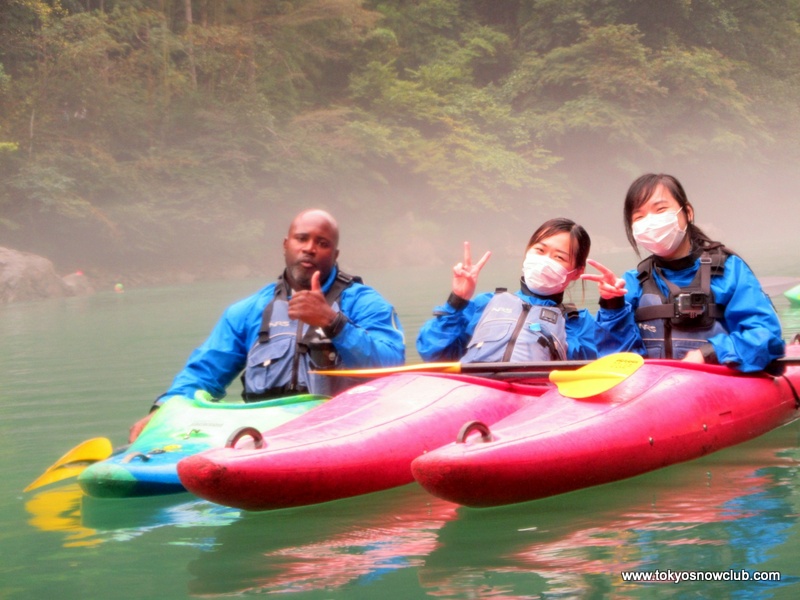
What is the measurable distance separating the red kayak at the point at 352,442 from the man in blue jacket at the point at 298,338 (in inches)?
10.5

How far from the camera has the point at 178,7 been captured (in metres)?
22.0

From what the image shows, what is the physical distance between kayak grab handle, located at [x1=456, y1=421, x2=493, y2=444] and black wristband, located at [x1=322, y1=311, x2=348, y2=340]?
0.84 m

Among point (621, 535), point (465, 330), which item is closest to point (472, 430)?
point (621, 535)

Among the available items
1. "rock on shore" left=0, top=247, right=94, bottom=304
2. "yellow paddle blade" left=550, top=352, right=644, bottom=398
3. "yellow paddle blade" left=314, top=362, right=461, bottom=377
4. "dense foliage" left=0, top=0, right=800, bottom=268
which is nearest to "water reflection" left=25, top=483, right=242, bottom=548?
"yellow paddle blade" left=314, top=362, right=461, bottom=377

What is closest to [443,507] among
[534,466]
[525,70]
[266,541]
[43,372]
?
[534,466]

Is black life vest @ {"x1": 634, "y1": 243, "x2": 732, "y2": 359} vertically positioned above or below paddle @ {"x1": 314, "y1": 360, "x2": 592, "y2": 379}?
above

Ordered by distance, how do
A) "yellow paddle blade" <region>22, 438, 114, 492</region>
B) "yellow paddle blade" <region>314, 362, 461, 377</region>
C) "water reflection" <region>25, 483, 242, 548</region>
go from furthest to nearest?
"yellow paddle blade" <region>314, 362, 461, 377</region>, "yellow paddle blade" <region>22, 438, 114, 492</region>, "water reflection" <region>25, 483, 242, 548</region>

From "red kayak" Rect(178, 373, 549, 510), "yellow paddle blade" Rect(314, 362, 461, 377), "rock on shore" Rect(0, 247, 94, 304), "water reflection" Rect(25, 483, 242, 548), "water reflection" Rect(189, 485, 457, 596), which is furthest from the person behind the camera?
"rock on shore" Rect(0, 247, 94, 304)

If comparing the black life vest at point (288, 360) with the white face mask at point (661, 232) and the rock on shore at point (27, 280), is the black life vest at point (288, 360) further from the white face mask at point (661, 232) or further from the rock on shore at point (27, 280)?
the rock on shore at point (27, 280)

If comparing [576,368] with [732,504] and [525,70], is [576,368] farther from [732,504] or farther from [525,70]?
[525,70]

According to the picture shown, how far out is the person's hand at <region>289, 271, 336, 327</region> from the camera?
329cm

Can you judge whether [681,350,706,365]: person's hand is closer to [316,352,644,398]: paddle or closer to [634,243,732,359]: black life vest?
[634,243,732,359]: black life vest
